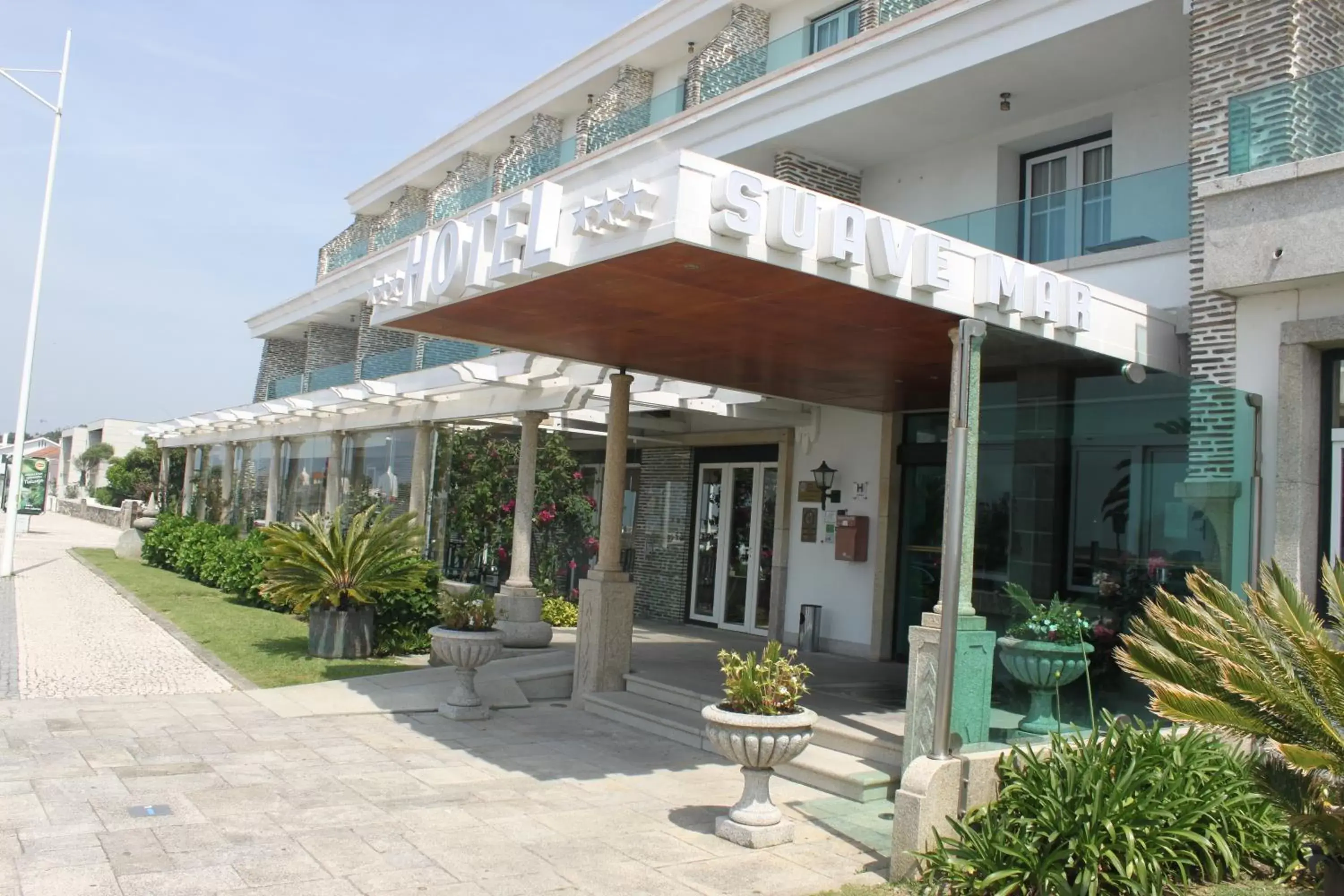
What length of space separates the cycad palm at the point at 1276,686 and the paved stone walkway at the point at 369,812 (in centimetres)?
195

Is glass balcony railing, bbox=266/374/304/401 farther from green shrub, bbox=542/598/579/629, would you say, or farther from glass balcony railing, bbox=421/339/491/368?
green shrub, bbox=542/598/579/629

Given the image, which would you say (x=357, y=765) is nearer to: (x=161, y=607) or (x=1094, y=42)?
(x=1094, y=42)

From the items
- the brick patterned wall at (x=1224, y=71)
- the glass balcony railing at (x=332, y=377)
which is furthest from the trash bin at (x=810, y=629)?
the glass balcony railing at (x=332, y=377)

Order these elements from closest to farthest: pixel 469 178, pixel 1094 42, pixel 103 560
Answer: pixel 1094 42
pixel 469 178
pixel 103 560

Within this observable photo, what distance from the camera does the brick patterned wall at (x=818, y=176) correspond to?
14.0 meters

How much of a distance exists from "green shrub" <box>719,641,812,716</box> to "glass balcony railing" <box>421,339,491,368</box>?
11141 mm

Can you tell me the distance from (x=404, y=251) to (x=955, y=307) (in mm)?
19261

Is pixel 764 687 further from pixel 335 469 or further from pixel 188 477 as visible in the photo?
pixel 188 477

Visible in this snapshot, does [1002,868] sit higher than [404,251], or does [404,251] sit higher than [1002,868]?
[404,251]

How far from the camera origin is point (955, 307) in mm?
6895

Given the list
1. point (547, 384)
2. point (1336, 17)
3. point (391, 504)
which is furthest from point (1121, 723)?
point (391, 504)

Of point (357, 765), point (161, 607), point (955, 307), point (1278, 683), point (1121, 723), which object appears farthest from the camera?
point (161, 607)

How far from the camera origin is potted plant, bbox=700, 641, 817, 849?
6098 millimetres

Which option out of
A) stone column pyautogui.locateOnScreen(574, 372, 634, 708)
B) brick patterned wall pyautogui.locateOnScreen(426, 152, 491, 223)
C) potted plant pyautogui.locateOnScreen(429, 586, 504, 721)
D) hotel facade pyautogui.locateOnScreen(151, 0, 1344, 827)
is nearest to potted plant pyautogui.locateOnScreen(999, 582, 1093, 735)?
hotel facade pyautogui.locateOnScreen(151, 0, 1344, 827)
